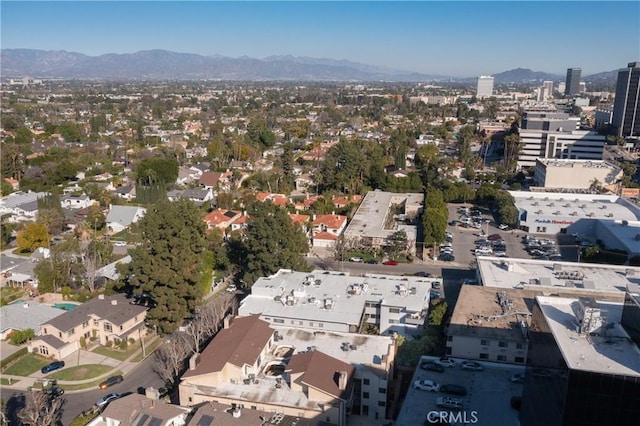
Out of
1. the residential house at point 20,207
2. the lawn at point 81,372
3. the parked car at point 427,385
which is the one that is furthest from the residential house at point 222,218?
the parked car at point 427,385

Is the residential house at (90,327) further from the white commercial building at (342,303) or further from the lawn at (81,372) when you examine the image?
the white commercial building at (342,303)

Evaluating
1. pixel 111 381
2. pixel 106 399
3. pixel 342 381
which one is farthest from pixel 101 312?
pixel 342 381

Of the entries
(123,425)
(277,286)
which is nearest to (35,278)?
(277,286)

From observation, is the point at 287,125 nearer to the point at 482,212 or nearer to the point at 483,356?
the point at 482,212

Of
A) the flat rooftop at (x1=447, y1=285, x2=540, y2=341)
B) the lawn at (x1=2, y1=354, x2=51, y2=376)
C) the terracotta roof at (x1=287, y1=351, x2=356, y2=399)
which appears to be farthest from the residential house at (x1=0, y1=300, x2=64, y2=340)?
the flat rooftop at (x1=447, y1=285, x2=540, y2=341)

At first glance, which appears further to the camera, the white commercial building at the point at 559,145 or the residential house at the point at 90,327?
the white commercial building at the point at 559,145
